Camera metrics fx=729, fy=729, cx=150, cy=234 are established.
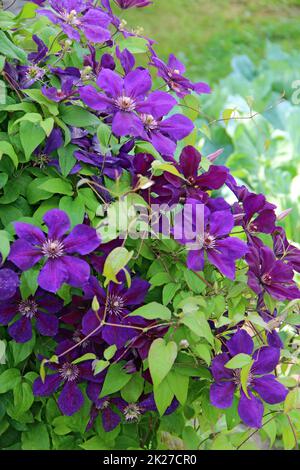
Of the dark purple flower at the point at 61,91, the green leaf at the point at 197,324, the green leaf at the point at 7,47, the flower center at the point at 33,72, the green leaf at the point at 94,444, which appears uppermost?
the green leaf at the point at 7,47

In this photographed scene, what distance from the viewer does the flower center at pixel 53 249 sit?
3.81ft

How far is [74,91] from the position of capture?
1.26 meters

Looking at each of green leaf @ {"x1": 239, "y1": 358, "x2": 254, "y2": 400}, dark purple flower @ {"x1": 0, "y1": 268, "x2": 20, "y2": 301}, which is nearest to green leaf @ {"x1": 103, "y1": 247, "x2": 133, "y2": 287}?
dark purple flower @ {"x1": 0, "y1": 268, "x2": 20, "y2": 301}

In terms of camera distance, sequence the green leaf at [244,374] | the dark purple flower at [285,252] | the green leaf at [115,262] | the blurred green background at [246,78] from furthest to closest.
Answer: the blurred green background at [246,78]
the dark purple flower at [285,252]
the green leaf at [244,374]
the green leaf at [115,262]

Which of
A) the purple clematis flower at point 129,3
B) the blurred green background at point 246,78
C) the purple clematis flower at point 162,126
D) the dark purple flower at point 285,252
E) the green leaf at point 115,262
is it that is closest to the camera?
the green leaf at point 115,262

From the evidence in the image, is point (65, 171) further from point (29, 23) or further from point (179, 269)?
point (29, 23)

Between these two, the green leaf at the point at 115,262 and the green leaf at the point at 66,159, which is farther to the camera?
the green leaf at the point at 66,159

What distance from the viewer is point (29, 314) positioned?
1.22m

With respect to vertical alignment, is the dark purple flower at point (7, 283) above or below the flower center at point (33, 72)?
below

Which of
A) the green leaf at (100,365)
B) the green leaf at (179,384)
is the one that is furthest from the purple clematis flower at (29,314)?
the green leaf at (179,384)

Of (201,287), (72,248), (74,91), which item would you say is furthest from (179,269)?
(74,91)

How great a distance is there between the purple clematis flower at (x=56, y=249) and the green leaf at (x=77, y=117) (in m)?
0.19

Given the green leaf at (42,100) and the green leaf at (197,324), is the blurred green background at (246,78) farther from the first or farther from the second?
the green leaf at (197,324)
